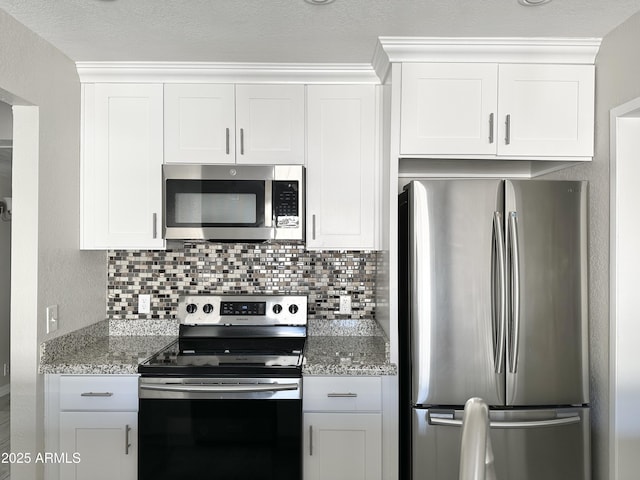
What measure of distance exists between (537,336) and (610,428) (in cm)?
49

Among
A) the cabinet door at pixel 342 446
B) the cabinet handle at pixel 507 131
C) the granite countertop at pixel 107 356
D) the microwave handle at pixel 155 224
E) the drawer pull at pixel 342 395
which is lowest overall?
the cabinet door at pixel 342 446

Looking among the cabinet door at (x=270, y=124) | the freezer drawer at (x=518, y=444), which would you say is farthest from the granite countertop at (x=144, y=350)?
the cabinet door at (x=270, y=124)

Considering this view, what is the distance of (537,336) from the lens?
216cm

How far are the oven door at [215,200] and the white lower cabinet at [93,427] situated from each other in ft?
2.57

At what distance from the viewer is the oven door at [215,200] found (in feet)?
8.43

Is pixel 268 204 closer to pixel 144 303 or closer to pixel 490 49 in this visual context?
pixel 144 303

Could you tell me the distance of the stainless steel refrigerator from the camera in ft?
7.04

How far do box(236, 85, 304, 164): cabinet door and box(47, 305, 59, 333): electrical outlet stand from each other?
1.15 m

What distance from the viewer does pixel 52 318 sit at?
2.36 meters

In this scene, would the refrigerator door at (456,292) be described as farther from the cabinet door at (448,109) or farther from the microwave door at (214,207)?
the microwave door at (214,207)

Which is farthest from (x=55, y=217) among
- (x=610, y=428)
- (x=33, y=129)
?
(x=610, y=428)

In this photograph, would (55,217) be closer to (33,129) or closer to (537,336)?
(33,129)

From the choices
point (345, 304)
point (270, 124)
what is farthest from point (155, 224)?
point (345, 304)

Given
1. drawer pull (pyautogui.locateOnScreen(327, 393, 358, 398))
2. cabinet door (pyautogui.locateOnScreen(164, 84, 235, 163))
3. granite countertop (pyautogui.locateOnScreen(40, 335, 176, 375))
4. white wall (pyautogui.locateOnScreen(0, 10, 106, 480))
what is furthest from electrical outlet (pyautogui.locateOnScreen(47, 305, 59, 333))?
drawer pull (pyautogui.locateOnScreen(327, 393, 358, 398))
